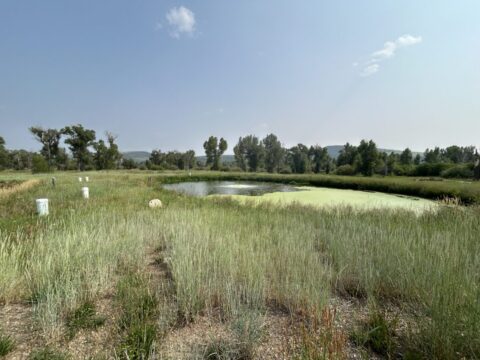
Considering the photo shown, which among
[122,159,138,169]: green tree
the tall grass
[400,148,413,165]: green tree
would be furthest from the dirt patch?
[400,148,413,165]: green tree

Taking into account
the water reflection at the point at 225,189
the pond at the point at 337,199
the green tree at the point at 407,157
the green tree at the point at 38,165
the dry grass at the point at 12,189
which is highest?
the green tree at the point at 407,157

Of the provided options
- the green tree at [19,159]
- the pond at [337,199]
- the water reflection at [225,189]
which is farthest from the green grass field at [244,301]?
the green tree at [19,159]

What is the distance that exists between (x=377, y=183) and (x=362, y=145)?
21.1 m

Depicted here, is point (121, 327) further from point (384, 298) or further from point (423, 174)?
point (423, 174)

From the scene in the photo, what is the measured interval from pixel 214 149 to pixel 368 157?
34356 millimetres

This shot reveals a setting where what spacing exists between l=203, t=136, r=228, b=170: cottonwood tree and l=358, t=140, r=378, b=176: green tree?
1232 inches

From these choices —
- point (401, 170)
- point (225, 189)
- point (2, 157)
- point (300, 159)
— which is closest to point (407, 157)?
point (401, 170)

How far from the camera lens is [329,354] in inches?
61.8

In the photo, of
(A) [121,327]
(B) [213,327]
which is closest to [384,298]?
(B) [213,327]

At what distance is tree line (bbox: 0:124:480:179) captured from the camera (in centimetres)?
3697

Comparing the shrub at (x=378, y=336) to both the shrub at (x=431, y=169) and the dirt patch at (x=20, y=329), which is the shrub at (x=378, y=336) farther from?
the shrub at (x=431, y=169)

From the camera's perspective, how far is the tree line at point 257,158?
37.0 metres

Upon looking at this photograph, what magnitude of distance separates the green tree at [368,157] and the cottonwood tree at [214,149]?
31290 mm

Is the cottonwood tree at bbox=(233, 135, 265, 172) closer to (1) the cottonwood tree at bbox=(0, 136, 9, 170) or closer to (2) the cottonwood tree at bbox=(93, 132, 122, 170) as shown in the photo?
(2) the cottonwood tree at bbox=(93, 132, 122, 170)
